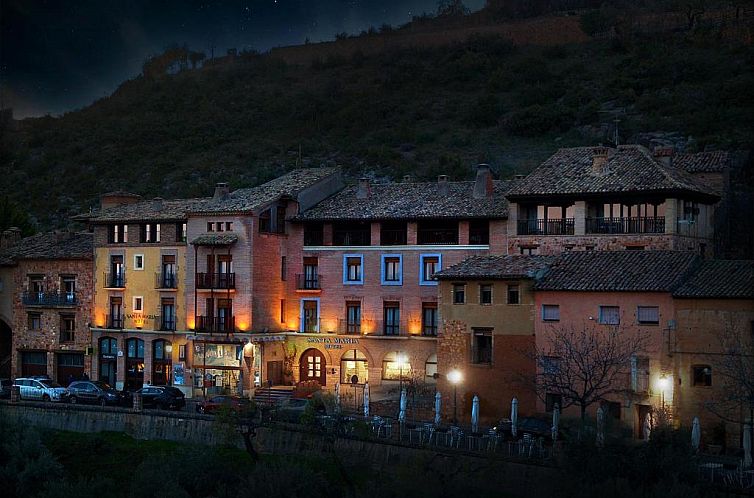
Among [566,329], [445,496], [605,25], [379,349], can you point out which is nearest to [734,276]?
[566,329]

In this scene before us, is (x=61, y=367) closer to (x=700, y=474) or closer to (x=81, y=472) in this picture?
(x=81, y=472)

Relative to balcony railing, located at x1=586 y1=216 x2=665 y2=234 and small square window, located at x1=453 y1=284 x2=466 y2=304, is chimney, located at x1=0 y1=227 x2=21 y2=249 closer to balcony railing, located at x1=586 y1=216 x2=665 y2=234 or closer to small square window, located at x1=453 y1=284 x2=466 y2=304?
small square window, located at x1=453 y1=284 x2=466 y2=304

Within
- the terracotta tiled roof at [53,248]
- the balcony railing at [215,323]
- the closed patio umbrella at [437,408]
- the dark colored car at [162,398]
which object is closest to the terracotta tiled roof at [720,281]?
the closed patio umbrella at [437,408]

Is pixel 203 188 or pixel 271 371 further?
pixel 203 188

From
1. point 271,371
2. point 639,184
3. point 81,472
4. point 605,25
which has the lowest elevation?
point 81,472

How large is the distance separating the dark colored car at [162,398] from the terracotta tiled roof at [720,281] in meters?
21.9

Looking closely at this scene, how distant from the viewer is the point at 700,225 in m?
47.1

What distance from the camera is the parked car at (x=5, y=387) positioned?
50600mm

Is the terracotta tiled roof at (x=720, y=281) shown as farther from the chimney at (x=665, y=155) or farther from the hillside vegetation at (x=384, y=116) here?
the hillside vegetation at (x=384, y=116)

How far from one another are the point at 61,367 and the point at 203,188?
28.8 m

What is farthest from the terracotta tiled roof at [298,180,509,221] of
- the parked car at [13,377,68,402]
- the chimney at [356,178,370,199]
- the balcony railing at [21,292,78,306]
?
the parked car at [13,377,68,402]

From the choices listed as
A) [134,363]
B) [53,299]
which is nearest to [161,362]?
[134,363]

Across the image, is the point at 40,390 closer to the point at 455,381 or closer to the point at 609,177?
the point at 455,381

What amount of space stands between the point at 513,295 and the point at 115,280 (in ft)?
77.7
